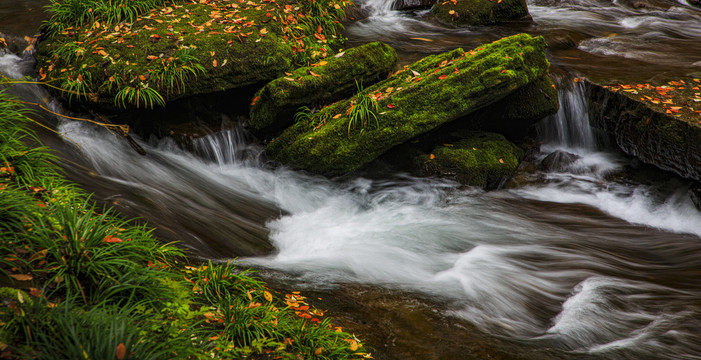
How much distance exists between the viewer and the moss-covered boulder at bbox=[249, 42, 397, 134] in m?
6.56

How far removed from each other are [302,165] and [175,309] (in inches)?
142

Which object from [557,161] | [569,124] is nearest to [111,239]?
[557,161]

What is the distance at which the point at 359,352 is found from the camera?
10.9 ft

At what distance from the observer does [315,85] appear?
6711 mm

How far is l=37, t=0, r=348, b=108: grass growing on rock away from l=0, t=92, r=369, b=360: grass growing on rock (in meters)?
2.98

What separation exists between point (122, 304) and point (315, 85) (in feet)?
14.4

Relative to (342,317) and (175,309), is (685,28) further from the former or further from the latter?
(175,309)

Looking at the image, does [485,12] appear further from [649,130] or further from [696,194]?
[696,194]

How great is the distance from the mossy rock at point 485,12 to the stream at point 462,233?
206 cm

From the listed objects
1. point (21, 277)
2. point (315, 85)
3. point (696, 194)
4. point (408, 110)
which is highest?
point (315, 85)

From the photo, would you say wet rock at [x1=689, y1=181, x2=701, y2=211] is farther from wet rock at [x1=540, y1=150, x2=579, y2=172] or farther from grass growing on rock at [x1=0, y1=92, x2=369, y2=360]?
grass growing on rock at [x1=0, y1=92, x2=369, y2=360]

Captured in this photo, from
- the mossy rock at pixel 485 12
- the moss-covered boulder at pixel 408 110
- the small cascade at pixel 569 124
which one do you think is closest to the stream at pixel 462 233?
the small cascade at pixel 569 124

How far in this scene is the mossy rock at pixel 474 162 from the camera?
21.4 ft

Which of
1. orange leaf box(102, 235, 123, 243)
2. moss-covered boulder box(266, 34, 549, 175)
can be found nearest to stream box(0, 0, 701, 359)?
moss-covered boulder box(266, 34, 549, 175)
